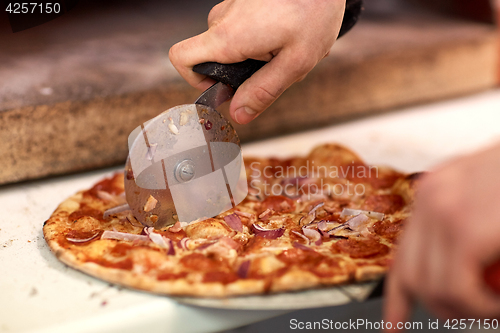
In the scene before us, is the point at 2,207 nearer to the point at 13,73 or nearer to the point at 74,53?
the point at 13,73

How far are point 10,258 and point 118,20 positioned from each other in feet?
4.31

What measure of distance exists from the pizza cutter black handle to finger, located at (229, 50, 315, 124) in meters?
0.03

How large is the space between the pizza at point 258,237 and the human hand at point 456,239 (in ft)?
0.90

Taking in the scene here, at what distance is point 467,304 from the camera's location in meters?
0.60

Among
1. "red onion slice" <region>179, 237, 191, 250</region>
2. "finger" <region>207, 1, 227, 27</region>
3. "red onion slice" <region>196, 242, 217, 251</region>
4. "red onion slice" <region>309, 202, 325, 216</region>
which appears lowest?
"red onion slice" <region>309, 202, 325, 216</region>

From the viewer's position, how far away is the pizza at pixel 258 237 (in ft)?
3.00

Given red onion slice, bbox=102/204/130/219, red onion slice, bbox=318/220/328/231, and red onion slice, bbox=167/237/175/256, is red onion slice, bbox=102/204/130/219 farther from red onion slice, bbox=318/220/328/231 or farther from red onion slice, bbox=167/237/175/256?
red onion slice, bbox=318/220/328/231

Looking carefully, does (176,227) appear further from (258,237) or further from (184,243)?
(258,237)

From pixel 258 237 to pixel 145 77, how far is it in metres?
1.02

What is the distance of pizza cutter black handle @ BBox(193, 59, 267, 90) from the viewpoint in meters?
1.15

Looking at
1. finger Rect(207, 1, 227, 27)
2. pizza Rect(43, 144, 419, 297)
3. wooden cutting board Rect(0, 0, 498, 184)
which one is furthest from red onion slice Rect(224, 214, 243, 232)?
wooden cutting board Rect(0, 0, 498, 184)

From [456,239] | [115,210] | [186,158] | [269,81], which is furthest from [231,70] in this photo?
Answer: [456,239]

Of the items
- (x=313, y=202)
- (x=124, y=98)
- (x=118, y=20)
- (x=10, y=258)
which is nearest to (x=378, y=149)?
(x=313, y=202)

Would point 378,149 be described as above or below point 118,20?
below
